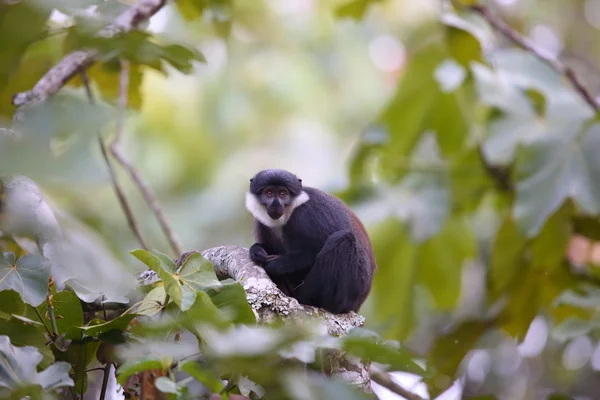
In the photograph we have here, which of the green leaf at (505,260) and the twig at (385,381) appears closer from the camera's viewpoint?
the twig at (385,381)

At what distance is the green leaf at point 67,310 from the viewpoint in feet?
9.30

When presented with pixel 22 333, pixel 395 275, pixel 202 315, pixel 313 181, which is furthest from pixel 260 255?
pixel 313 181

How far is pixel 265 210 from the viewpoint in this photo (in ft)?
17.3

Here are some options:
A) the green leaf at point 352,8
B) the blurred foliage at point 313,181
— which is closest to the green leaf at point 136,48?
the blurred foliage at point 313,181

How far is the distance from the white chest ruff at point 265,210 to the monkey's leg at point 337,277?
0.62 meters

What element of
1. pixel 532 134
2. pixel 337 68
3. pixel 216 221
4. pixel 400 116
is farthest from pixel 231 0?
pixel 337 68

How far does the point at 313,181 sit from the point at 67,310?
8.30 meters

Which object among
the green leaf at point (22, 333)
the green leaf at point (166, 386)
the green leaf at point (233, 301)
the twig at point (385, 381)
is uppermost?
the green leaf at point (166, 386)

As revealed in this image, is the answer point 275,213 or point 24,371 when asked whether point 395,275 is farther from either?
point 24,371

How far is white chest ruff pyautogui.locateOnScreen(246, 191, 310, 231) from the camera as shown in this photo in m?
5.20

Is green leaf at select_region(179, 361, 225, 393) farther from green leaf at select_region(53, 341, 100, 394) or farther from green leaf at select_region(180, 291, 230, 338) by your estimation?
green leaf at select_region(53, 341, 100, 394)

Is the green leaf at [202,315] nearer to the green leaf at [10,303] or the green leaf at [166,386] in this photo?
the green leaf at [166,386]

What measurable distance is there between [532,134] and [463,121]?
0.99 m

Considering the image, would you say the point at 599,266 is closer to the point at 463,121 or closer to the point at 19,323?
the point at 463,121
